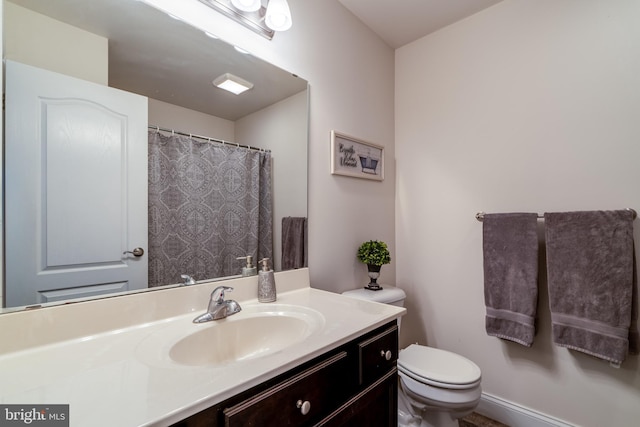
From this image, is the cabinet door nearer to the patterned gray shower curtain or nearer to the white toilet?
the white toilet

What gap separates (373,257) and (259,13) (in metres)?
1.34

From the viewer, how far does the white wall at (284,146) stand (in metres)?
1.26

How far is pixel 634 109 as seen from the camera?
1.24 meters

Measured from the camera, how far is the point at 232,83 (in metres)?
1.17

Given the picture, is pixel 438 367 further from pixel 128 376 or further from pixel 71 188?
pixel 71 188

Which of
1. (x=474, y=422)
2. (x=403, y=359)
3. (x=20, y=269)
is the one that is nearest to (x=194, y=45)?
(x=20, y=269)

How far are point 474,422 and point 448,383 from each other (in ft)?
2.26

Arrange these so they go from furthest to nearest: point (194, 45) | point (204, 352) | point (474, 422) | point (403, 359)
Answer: point (474, 422) → point (403, 359) → point (194, 45) → point (204, 352)

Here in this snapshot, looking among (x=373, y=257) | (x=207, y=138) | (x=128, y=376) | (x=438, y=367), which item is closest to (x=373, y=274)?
(x=373, y=257)

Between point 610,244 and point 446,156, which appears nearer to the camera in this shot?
point 610,244

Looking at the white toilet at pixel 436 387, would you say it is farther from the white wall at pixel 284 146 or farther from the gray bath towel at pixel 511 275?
the white wall at pixel 284 146

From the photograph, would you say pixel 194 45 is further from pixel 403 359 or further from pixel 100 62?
pixel 403 359

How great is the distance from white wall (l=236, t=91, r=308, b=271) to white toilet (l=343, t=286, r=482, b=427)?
2.66 feet

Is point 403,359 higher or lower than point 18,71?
lower
